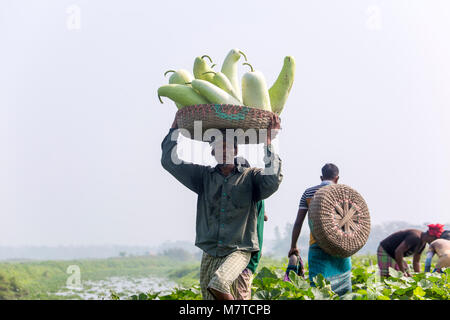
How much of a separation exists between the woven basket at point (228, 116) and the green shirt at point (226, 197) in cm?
22

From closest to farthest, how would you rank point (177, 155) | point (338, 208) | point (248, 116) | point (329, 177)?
point (248, 116)
point (177, 155)
point (338, 208)
point (329, 177)

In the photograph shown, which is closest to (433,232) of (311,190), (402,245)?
(402,245)

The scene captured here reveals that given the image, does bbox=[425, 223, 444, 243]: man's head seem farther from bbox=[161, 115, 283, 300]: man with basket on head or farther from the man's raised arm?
the man's raised arm

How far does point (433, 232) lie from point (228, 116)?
4338 millimetres

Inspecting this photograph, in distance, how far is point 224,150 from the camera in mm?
3553

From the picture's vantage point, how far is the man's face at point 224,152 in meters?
3.55

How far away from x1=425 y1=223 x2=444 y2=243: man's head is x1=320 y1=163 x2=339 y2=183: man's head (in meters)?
2.52
